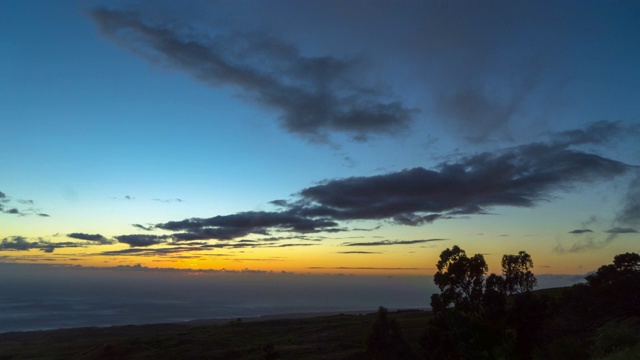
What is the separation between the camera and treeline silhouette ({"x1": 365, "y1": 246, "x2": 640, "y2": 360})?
1869 inches

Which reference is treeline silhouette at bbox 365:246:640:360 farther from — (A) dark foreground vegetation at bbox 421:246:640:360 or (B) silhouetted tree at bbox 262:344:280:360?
(B) silhouetted tree at bbox 262:344:280:360

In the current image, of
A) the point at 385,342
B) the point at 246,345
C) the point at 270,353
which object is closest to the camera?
the point at 385,342

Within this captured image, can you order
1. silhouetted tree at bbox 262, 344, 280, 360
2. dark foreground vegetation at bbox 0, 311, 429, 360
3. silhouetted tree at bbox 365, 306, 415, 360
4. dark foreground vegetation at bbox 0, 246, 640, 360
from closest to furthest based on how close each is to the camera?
1. dark foreground vegetation at bbox 0, 246, 640, 360
2. silhouetted tree at bbox 365, 306, 415, 360
3. silhouetted tree at bbox 262, 344, 280, 360
4. dark foreground vegetation at bbox 0, 311, 429, 360

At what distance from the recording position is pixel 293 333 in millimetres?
107125

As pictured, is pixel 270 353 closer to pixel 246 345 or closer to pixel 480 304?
pixel 246 345

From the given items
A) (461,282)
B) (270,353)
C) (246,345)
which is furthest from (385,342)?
(246,345)

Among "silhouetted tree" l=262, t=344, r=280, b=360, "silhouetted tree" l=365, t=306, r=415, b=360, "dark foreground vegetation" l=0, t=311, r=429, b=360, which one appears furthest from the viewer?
"dark foreground vegetation" l=0, t=311, r=429, b=360

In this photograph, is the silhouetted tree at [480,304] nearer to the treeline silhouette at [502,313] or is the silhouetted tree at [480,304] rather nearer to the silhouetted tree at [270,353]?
the treeline silhouette at [502,313]

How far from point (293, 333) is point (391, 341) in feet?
186

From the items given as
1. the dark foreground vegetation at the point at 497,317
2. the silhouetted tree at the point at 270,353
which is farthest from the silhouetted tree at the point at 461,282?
the silhouetted tree at the point at 270,353

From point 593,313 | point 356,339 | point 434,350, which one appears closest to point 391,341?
point 434,350

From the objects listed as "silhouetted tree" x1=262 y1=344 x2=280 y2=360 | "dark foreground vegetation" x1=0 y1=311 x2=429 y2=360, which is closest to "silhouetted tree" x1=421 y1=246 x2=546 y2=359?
"dark foreground vegetation" x1=0 y1=311 x2=429 y2=360

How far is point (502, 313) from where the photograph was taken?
A: 5691 centimetres

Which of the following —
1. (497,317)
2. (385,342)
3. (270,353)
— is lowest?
(270,353)
